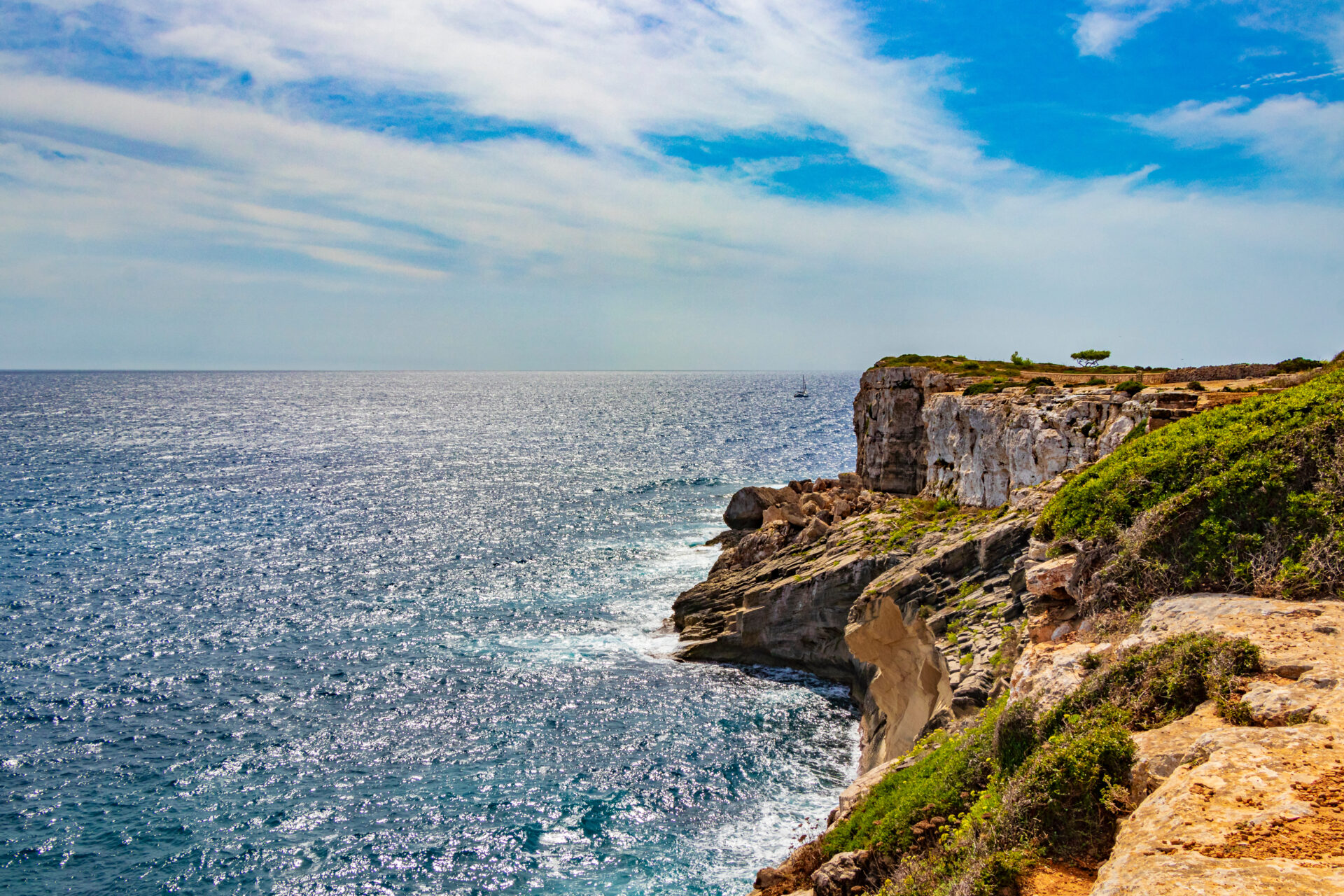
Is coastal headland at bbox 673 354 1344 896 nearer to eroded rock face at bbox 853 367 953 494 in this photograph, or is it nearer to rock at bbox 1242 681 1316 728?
rock at bbox 1242 681 1316 728

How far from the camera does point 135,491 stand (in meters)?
84.0

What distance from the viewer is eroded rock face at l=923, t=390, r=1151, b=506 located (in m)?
28.4

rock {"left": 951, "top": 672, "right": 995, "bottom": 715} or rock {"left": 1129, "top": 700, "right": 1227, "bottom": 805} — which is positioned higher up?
rock {"left": 1129, "top": 700, "right": 1227, "bottom": 805}

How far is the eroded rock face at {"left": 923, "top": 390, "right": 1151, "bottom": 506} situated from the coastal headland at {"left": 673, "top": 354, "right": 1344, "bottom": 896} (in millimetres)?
337

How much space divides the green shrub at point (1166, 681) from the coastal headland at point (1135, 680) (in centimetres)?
3

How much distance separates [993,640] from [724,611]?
2368 cm

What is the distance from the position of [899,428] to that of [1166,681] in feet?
141

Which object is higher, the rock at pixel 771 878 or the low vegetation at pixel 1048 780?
the low vegetation at pixel 1048 780

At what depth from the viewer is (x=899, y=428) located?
172ft

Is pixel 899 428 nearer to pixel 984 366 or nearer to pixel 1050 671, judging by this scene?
pixel 984 366

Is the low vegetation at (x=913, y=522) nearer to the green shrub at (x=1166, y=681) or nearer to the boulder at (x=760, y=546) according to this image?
the boulder at (x=760, y=546)

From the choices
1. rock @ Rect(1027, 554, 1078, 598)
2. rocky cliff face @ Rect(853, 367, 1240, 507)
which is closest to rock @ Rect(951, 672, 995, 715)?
rock @ Rect(1027, 554, 1078, 598)

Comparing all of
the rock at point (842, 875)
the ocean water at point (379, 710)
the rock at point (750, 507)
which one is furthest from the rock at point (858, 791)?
the rock at point (750, 507)

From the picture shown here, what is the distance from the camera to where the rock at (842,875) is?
46.1 ft
